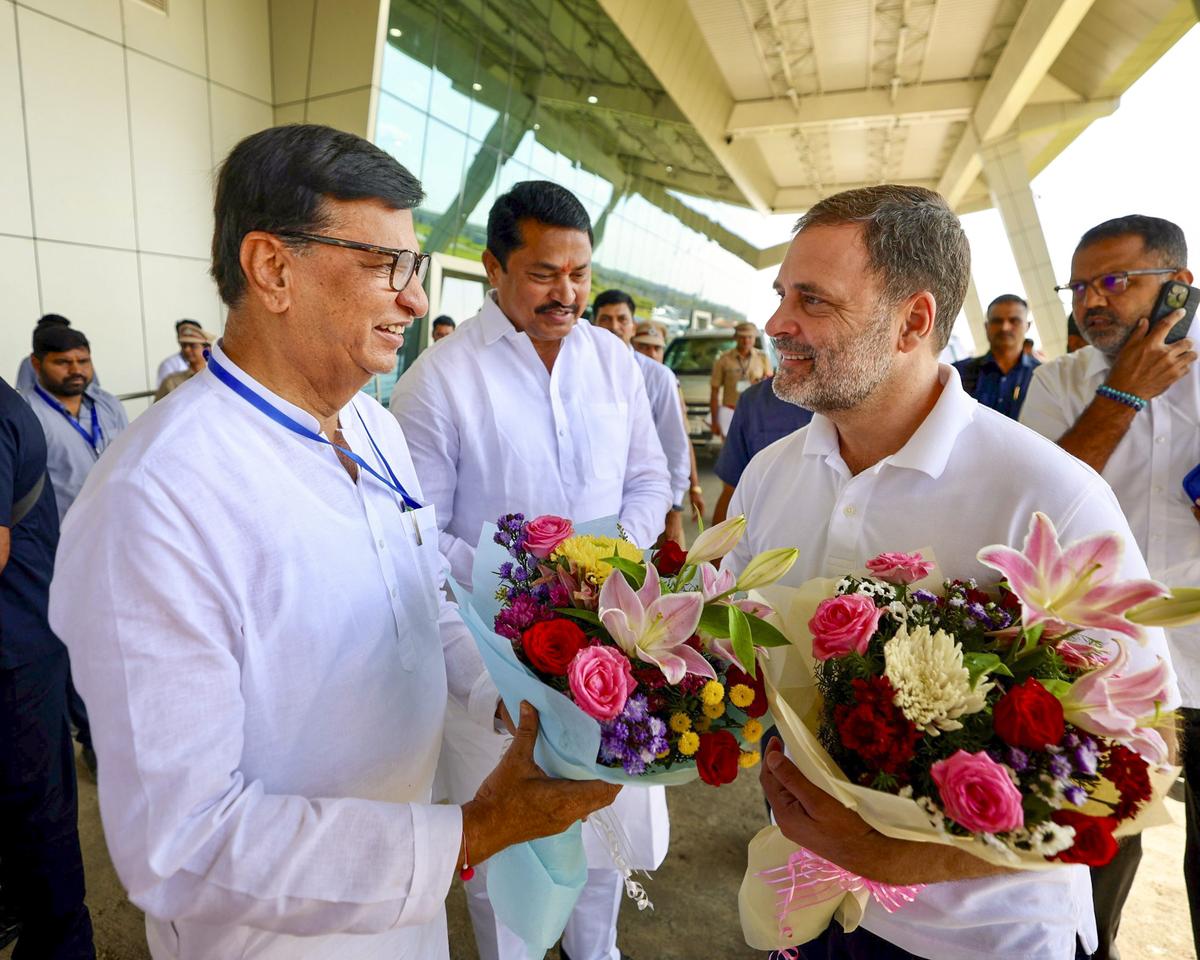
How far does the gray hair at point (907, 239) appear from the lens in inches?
58.6

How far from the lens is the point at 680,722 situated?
1.10m

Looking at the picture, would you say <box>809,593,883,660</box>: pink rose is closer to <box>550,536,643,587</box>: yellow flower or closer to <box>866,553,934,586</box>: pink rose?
<box>866,553,934,586</box>: pink rose

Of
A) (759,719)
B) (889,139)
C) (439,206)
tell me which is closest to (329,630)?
(759,719)

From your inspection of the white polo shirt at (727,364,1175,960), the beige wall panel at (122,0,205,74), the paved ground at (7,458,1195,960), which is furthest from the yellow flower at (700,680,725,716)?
the beige wall panel at (122,0,205,74)

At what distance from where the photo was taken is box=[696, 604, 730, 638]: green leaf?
1.14 m

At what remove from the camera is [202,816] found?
1.02m

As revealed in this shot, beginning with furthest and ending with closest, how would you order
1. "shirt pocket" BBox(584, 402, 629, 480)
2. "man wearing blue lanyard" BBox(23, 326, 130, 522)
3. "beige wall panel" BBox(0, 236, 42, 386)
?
"beige wall panel" BBox(0, 236, 42, 386) → "man wearing blue lanyard" BBox(23, 326, 130, 522) → "shirt pocket" BBox(584, 402, 629, 480)

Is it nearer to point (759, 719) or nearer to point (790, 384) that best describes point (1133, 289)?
point (790, 384)

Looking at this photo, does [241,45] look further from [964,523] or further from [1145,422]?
[964,523]

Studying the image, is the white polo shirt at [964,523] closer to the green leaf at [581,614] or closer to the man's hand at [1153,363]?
the green leaf at [581,614]

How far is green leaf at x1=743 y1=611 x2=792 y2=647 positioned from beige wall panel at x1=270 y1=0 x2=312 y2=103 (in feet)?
36.0

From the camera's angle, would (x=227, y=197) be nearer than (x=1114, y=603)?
No

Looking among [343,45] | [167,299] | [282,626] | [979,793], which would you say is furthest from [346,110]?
[979,793]

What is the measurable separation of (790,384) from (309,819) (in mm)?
1233
